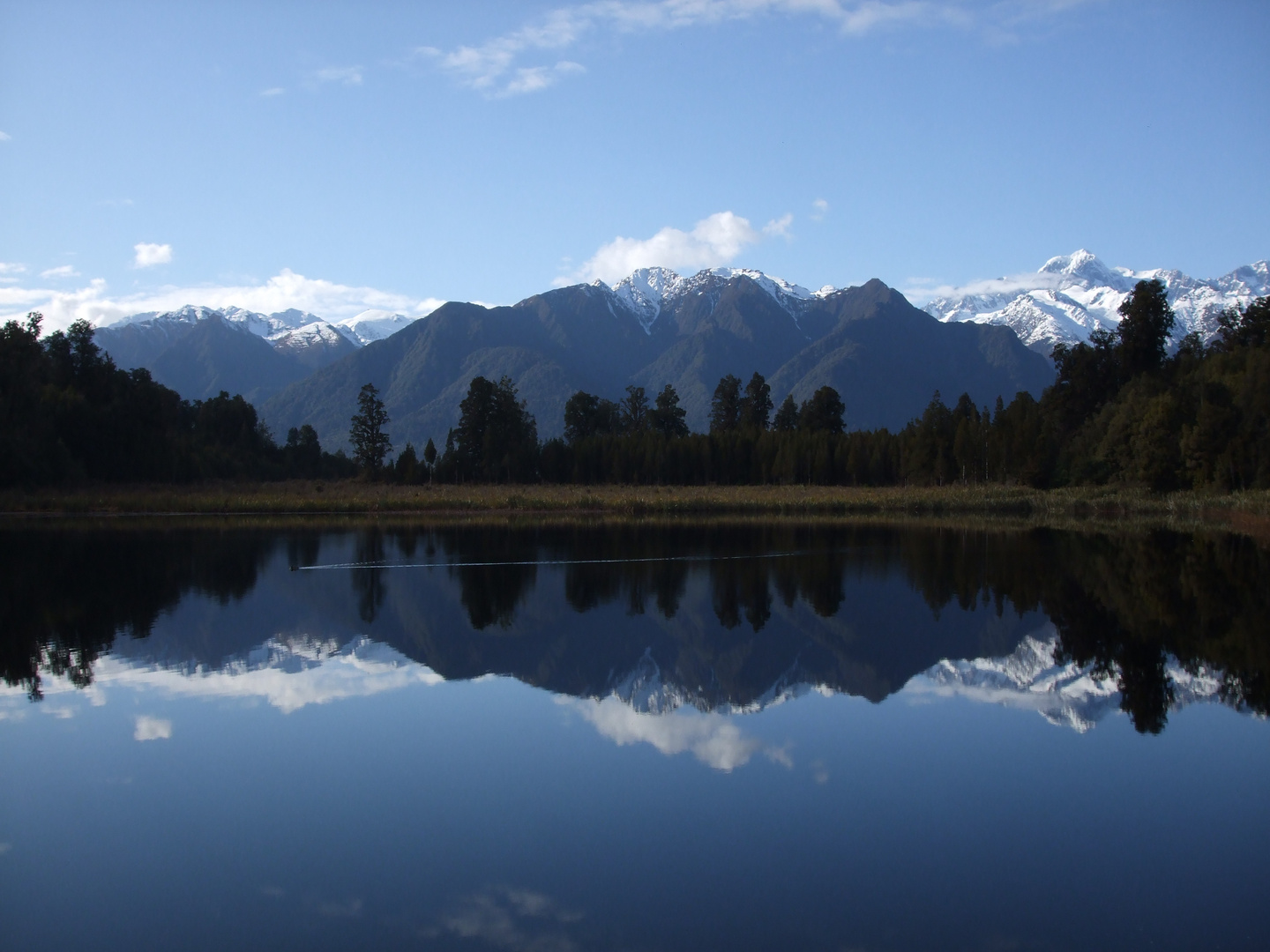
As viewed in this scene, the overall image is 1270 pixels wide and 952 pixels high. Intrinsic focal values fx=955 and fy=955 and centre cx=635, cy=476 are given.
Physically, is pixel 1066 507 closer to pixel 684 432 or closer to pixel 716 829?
pixel 716 829

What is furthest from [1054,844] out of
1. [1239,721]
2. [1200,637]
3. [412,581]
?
[412,581]

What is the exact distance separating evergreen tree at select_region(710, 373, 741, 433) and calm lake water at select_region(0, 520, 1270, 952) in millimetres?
107388

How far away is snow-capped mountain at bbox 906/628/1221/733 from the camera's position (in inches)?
544

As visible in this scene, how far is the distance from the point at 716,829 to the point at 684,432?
125 m

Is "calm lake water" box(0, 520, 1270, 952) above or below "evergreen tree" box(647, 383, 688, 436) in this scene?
below

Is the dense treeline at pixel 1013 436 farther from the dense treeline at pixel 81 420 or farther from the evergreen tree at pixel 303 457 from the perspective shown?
the evergreen tree at pixel 303 457

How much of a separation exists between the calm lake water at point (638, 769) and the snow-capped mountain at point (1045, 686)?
0.31 feet

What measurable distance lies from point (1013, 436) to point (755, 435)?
3099cm

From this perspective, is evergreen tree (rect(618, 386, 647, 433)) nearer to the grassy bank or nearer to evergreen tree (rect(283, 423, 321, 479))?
evergreen tree (rect(283, 423, 321, 479))

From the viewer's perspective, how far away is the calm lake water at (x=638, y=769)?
7.60 m

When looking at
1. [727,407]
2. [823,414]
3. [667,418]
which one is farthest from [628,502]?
[727,407]

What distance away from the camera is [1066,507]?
64.6 metres

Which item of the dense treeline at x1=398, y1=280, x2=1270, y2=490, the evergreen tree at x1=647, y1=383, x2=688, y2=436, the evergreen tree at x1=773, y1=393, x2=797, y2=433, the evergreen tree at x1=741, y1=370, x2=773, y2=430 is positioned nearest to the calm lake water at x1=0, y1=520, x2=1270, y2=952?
the dense treeline at x1=398, y1=280, x2=1270, y2=490

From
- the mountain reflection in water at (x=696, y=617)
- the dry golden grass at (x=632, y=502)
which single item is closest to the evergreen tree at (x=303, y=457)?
the dry golden grass at (x=632, y=502)
